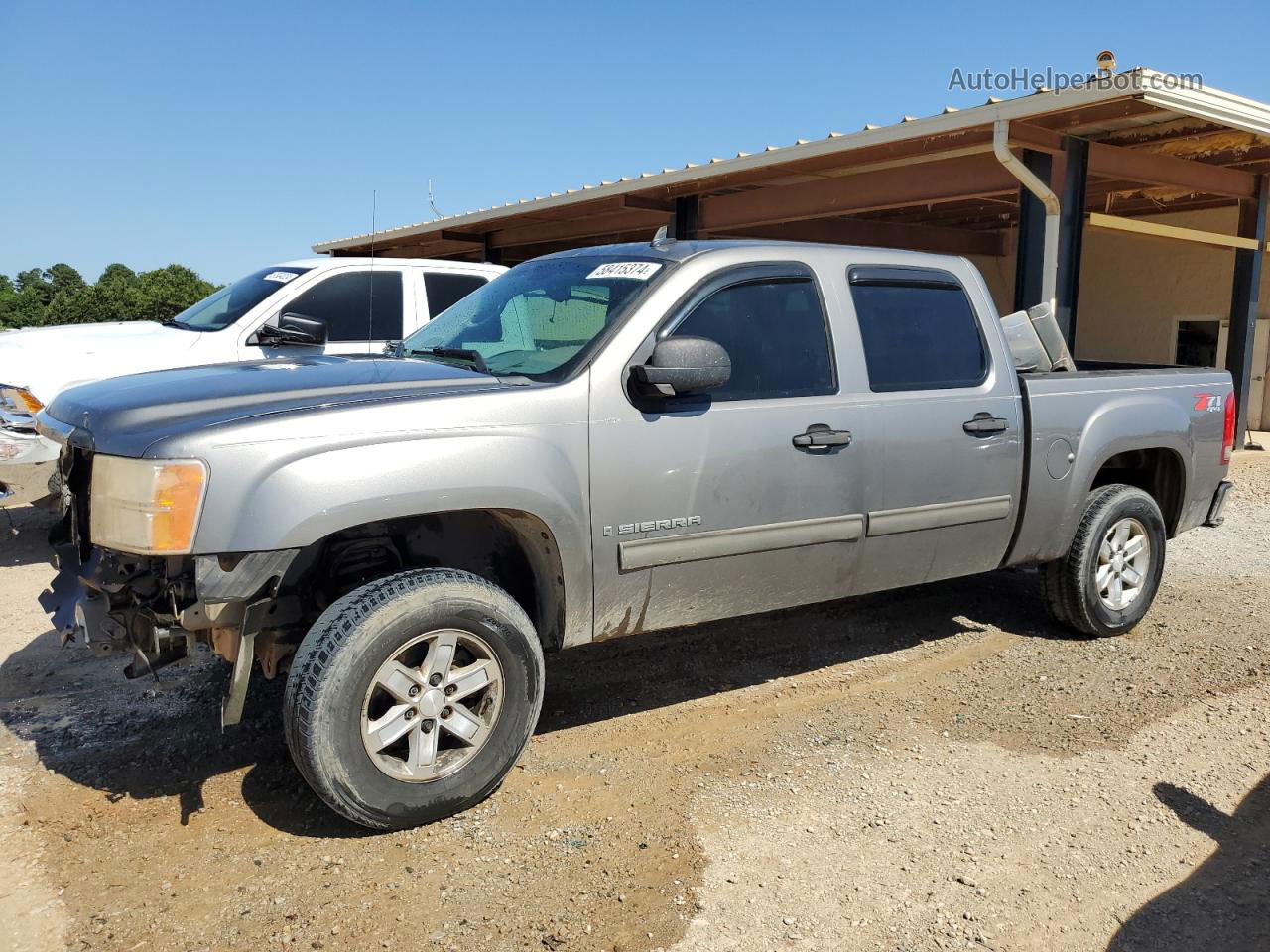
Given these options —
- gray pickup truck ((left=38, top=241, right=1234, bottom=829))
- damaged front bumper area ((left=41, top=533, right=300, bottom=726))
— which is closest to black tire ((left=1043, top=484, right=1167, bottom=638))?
gray pickup truck ((left=38, top=241, right=1234, bottom=829))

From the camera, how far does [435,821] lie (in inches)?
131

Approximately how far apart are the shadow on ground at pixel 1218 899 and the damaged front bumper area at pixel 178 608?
262cm

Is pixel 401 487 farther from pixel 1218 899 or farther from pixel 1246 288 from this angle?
pixel 1246 288

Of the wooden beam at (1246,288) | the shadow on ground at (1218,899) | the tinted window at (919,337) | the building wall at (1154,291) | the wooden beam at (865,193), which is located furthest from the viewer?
the building wall at (1154,291)

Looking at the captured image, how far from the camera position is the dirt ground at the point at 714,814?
9.28 ft

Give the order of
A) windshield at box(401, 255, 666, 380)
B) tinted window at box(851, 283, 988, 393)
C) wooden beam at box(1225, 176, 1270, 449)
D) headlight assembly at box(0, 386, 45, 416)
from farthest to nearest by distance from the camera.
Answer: wooden beam at box(1225, 176, 1270, 449) < headlight assembly at box(0, 386, 45, 416) < tinted window at box(851, 283, 988, 393) < windshield at box(401, 255, 666, 380)

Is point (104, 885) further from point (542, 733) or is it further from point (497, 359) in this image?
point (497, 359)

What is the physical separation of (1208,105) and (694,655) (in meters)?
7.21

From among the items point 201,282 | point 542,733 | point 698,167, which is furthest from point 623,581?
point 201,282

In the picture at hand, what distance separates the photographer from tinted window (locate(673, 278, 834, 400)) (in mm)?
3904

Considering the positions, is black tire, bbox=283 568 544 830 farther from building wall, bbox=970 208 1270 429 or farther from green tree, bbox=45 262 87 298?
green tree, bbox=45 262 87 298

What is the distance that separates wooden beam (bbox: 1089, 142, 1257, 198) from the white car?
6.45 meters

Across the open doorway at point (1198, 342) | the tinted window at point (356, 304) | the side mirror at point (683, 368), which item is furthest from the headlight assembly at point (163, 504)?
the open doorway at point (1198, 342)

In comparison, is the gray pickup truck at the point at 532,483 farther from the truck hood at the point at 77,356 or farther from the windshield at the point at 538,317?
the truck hood at the point at 77,356
